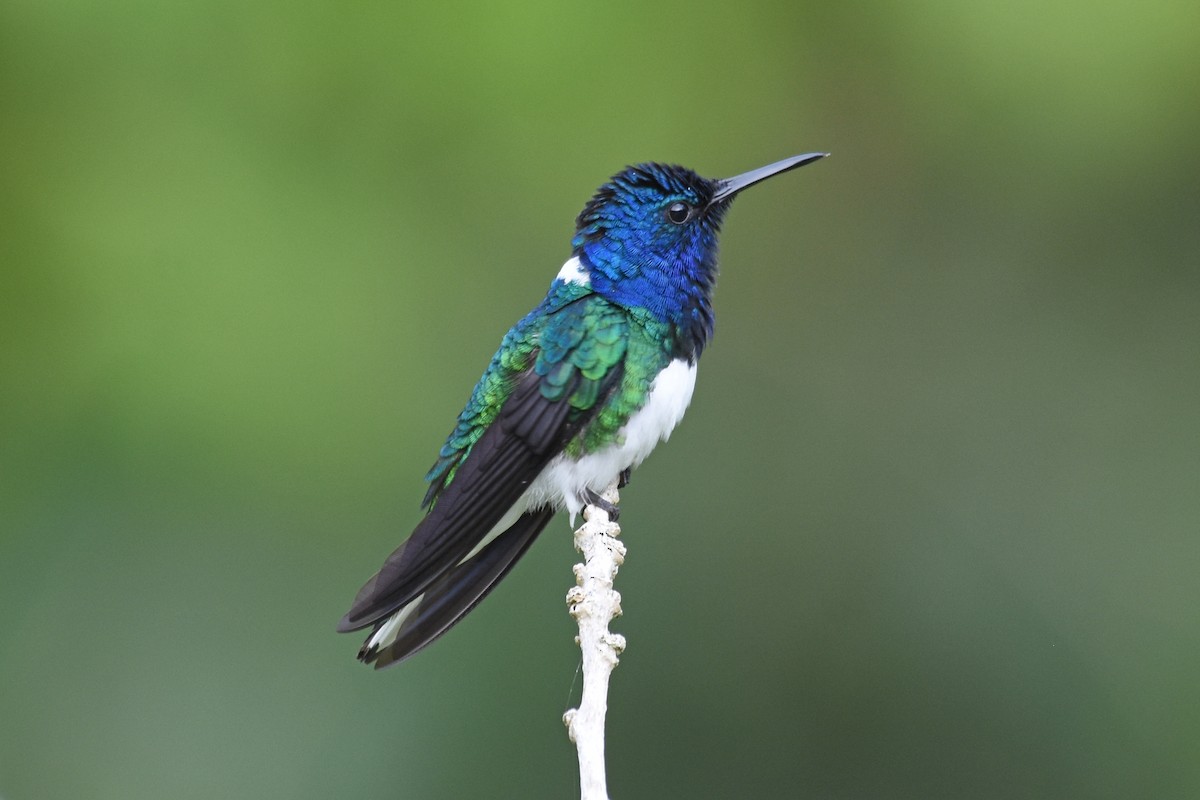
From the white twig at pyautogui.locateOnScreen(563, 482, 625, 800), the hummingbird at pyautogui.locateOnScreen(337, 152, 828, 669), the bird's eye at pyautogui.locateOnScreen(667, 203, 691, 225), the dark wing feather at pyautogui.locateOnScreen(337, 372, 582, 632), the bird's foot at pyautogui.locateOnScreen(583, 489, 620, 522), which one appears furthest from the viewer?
the bird's eye at pyautogui.locateOnScreen(667, 203, 691, 225)

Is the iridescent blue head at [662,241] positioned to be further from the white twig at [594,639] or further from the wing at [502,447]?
the white twig at [594,639]

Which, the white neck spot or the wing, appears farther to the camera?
the white neck spot

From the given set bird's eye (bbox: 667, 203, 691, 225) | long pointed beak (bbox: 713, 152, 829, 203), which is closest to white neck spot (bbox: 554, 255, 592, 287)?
bird's eye (bbox: 667, 203, 691, 225)

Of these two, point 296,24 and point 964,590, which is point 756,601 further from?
point 296,24


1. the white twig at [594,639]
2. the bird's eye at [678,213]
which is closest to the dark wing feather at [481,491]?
the white twig at [594,639]

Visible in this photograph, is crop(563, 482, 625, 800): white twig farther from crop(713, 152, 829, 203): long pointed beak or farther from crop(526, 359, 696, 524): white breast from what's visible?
crop(713, 152, 829, 203): long pointed beak

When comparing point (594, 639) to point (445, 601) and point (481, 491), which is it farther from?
point (445, 601)

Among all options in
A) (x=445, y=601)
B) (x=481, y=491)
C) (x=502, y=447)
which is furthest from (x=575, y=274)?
(x=445, y=601)
